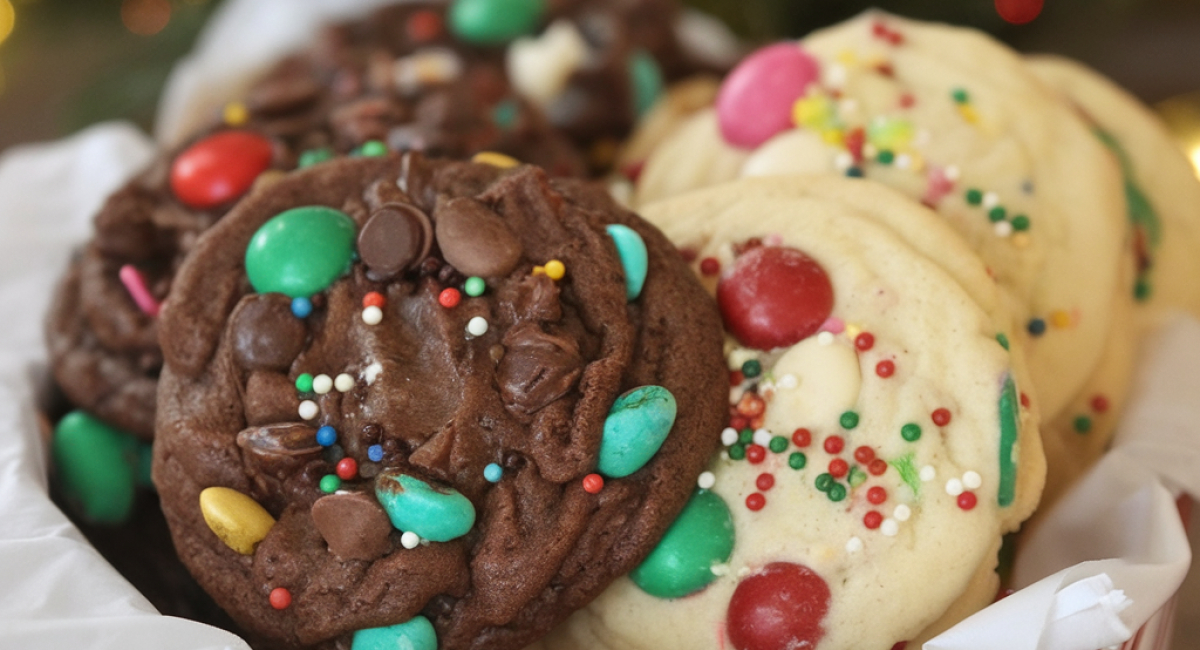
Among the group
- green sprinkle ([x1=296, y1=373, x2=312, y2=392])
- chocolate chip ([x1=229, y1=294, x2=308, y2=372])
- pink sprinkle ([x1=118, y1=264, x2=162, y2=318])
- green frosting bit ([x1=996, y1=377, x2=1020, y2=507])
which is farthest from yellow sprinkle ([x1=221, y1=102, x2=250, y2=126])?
green frosting bit ([x1=996, y1=377, x2=1020, y2=507])

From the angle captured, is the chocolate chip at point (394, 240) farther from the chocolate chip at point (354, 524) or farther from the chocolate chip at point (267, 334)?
the chocolate chip at point (354, 524)

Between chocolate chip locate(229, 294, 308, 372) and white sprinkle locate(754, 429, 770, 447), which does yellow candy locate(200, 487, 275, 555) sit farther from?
white sprinkle locate(754, 429, 770, 447)

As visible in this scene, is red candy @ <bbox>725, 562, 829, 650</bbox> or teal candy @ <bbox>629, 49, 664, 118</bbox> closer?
red candy @ <bbox>725, 562, 829, 650</bbox>

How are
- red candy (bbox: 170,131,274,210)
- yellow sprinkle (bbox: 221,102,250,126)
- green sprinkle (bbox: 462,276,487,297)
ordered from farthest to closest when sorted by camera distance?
yellow sprinkle (bbox: 221,102,250,126)
red candy (bbox: 170,131,274,210)
green sprinkle (bbox: 462,276,487,297)

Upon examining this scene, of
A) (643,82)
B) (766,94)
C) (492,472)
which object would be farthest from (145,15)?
(492,472)

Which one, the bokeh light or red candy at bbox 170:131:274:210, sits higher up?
red candy at bbox 170:131:274:210

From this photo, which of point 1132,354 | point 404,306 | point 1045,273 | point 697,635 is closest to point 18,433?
point 404,306

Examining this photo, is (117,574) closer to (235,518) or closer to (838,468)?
(235,518)

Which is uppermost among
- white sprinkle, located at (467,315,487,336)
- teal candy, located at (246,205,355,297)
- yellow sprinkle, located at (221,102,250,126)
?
teal candy, located at (246,205,355,297)
